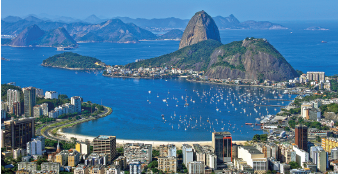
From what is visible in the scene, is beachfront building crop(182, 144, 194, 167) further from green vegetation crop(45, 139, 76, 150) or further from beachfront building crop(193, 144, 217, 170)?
green vegetation crop(45, 139, 76, 150)

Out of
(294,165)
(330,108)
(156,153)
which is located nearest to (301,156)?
(294,165)

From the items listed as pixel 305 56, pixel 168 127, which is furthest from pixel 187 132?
pixel 305 56

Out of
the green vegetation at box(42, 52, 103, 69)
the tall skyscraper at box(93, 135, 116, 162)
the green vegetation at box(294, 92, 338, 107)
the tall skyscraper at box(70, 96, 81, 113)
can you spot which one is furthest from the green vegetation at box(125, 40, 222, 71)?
the tall skyscraper at box(93, 135, 116, 162)

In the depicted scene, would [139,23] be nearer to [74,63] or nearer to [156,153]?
[74,63]

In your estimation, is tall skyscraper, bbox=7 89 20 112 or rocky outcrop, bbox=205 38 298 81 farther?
rocky outcrop, bbox=205 38 298 81

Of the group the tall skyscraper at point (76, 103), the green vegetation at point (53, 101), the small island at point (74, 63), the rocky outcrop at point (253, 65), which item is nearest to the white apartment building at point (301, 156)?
the tall skyscraper at point (76, 103)

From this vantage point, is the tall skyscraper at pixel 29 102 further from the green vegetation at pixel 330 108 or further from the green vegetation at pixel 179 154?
the green vegetation at pixel 330 108
